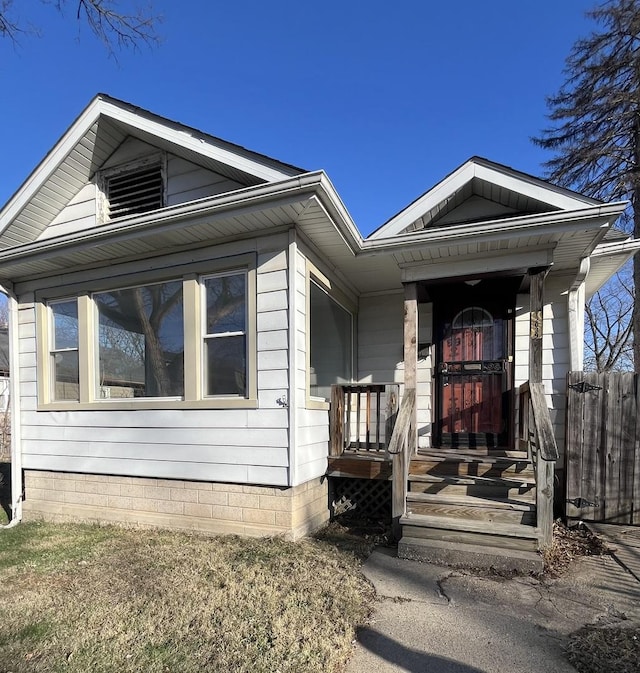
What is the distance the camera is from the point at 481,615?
2.71m

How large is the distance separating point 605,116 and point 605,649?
11.8 m

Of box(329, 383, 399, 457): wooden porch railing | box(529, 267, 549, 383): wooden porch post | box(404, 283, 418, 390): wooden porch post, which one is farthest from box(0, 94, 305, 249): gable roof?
box(529, 267, 549, 383): wooden porch post

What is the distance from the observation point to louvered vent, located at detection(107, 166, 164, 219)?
5160mm

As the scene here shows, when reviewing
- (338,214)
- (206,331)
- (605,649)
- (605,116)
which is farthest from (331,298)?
(605,116)

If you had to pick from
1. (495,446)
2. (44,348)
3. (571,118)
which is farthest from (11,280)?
(571,118)

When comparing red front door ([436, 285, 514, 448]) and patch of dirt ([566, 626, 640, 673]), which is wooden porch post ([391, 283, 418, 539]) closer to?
red front door ([436, 285, 514, 448])

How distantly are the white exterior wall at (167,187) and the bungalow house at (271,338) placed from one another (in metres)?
0.03

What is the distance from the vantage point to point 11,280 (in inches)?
229

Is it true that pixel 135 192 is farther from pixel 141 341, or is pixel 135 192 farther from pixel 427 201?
pixel 427 201

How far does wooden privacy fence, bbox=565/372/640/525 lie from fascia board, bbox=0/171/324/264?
3573 mm

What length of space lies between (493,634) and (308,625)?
110 cm

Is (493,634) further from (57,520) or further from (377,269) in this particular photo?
(57,520)

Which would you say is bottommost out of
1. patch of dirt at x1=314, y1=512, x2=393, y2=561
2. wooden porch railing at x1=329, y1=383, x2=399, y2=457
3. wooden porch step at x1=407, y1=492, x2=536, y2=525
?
patch of dirt at x1=314, y1=512, x2=393, y2=561

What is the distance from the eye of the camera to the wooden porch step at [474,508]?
3703 mm
